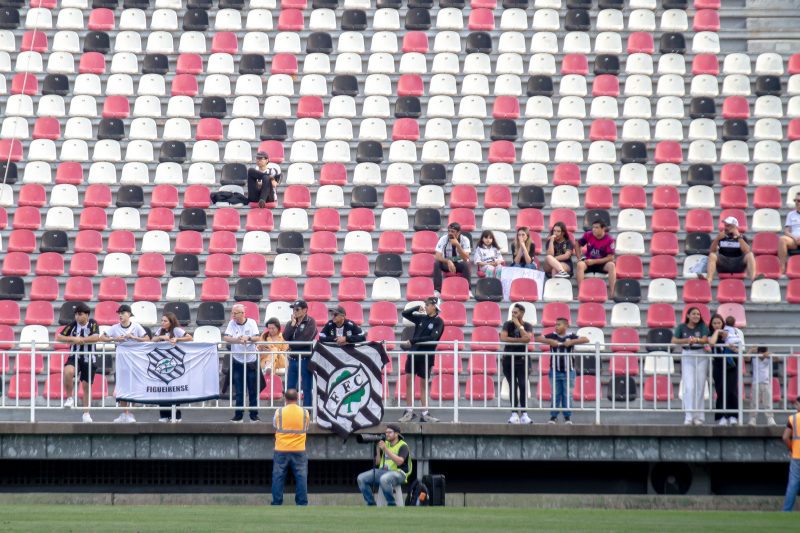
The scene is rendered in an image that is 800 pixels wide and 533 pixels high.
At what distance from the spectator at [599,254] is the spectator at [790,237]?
2785 millimetres

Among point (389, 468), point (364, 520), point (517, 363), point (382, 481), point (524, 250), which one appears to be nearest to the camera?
point (364, 520)

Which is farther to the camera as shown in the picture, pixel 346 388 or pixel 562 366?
pixel 562 366

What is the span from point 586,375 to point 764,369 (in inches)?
96.0

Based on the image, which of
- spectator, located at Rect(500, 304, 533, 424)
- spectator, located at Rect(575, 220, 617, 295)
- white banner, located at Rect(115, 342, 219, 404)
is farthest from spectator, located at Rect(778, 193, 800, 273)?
white banner, located at Rect(115, 342, 219, 404)

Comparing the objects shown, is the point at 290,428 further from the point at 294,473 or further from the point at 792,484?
the point at 792,484

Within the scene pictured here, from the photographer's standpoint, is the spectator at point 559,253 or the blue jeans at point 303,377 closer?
the blue jeans at point 303,377

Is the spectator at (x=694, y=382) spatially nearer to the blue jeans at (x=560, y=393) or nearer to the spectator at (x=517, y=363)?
the blue jeans at (x=560, y=393)

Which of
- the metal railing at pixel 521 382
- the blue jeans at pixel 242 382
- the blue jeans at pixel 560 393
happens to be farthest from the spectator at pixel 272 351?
the blue jeans at pixel 560 393

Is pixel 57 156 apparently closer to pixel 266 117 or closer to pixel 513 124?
pixel 266 117

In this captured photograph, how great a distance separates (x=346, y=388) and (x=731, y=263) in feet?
23.6

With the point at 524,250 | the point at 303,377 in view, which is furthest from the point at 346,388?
the point at 524,250

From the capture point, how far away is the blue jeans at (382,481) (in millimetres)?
18297

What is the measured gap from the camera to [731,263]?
883 inches

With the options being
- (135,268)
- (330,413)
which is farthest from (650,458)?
(135,268)
